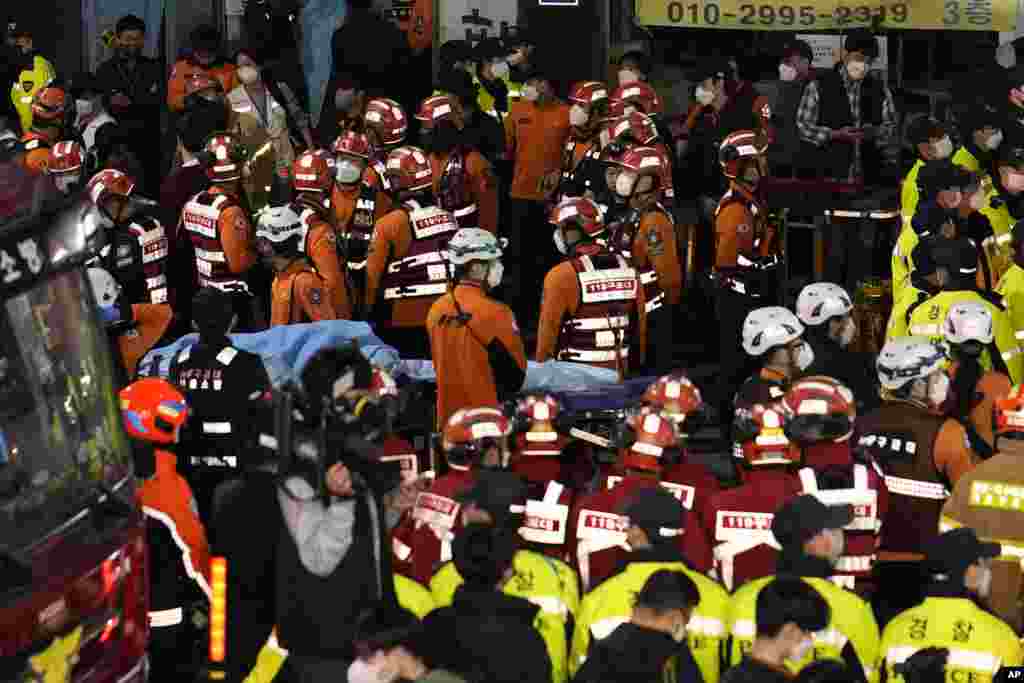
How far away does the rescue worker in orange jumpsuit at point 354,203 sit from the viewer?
59.7ft

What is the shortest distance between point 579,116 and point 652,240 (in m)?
3.37

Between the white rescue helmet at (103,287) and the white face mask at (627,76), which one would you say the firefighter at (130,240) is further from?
the white face mask at (627,76)

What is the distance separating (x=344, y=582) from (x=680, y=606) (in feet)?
4.75

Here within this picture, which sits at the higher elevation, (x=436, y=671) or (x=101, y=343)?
(x=101, y=343)

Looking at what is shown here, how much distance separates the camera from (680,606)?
31.2ft

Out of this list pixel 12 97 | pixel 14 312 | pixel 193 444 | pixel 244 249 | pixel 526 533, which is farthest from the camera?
pixel 12 97

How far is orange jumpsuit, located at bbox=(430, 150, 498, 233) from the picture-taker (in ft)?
64.1

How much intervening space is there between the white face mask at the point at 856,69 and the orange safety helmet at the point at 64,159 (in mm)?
5794

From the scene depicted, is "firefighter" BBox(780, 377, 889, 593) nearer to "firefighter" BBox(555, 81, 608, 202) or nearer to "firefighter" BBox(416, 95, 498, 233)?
"firefighter" BBox(416, 95, 498, 233)

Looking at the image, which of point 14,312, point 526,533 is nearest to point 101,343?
point 14,312

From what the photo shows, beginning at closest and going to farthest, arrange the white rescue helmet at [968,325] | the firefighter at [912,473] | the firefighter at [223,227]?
the firefighter at [912,473], the white rescue helmet at [968,325], the firefighter at [223,227]

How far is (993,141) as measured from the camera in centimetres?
1869

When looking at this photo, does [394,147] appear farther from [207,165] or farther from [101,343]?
[101,343]

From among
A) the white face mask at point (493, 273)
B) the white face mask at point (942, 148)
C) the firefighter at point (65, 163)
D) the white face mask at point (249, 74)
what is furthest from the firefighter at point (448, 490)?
the white face mask at point (249, 74)
